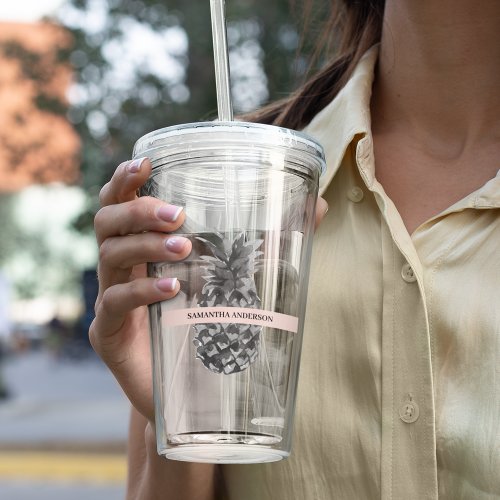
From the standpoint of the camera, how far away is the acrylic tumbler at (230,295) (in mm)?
916

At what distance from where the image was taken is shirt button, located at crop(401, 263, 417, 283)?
3.68ft

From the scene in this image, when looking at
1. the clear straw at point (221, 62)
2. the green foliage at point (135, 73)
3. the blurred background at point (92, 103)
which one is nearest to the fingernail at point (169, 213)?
the clear straw at point (221, 62)

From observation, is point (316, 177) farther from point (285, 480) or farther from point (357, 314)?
point (285, 480)

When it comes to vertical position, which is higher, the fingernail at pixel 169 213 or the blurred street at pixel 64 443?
the fingernail at pixel 169 213

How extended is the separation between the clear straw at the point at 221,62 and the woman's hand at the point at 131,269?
0.33ft

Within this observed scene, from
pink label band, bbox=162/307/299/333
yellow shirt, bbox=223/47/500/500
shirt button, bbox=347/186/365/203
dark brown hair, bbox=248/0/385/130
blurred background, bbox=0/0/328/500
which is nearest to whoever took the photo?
pink label band, bbox=162/307/299/333

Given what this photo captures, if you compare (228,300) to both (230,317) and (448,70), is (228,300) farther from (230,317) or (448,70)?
(448,70)

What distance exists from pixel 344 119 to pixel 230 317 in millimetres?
483

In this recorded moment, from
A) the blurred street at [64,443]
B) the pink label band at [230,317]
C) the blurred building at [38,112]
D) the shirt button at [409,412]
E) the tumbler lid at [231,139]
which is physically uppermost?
the blurred building at [38,112]

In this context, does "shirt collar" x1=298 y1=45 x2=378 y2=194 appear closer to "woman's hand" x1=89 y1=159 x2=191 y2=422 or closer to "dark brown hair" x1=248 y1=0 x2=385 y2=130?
"dark brown hair" x1=248 y1=0 x2=385 y2=130

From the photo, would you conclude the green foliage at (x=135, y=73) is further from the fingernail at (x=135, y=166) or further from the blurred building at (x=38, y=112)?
the fingernail at (x=135, y=166)

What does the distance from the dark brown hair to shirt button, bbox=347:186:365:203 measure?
0.22 metres

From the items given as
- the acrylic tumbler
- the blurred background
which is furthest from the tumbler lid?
the blurred background

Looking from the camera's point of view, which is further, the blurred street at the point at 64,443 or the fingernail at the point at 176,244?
the blurred street at the point at 64,443
